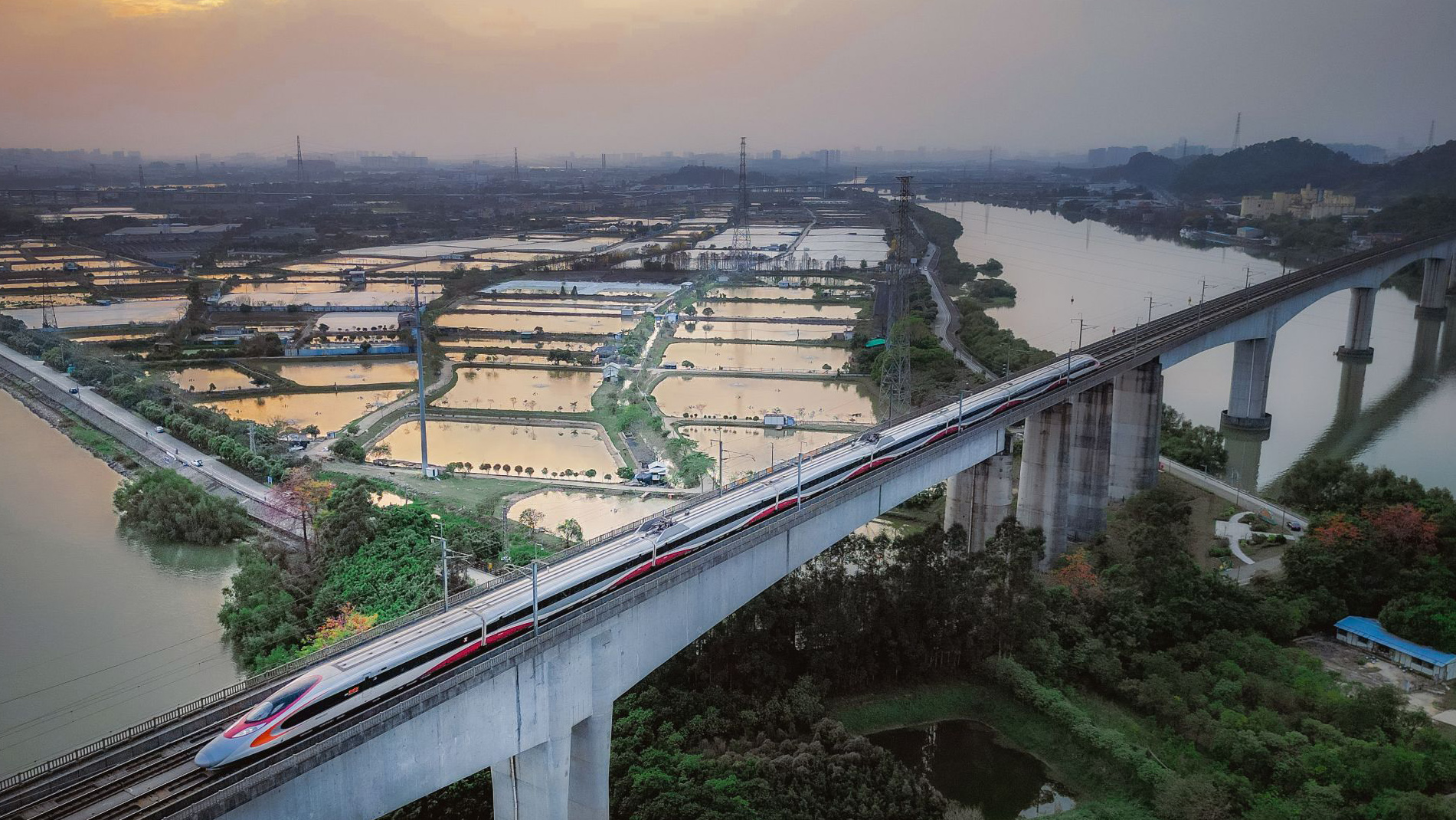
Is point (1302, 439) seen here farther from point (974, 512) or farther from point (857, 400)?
point (974, 512)

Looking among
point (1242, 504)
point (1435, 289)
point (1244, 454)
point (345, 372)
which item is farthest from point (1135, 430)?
point (1435, 289)

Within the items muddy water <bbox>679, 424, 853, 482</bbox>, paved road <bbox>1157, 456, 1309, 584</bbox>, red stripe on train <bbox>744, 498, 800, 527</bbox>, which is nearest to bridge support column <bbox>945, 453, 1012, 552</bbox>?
paved road <bbox>1157, 456, 1309, 584</bbox>

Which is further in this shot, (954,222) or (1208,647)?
(954,222)

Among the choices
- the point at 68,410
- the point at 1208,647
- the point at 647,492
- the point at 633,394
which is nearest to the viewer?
the point at 1208,647

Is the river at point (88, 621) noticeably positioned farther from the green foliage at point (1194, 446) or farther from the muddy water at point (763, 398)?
the green foliage at point (1194, 446)

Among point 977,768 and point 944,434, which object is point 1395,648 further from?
point 944,434

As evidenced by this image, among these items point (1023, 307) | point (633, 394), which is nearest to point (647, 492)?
point (633, 394)
